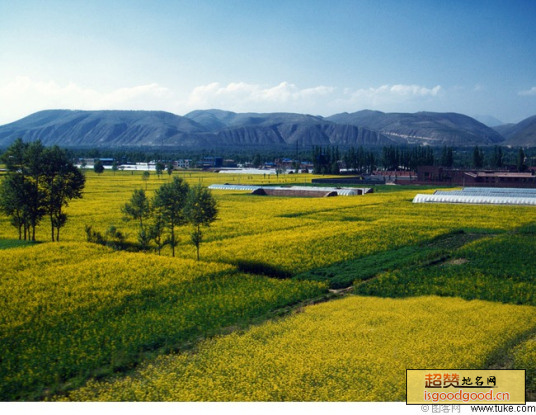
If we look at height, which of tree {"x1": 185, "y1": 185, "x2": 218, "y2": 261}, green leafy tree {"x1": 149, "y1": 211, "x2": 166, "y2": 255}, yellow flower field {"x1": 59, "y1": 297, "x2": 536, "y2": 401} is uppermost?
tree {"x1": 185, "y1": 185, "x2": 218, "y2": 261}

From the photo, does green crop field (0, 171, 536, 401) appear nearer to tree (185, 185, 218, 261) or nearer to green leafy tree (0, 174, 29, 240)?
tree (185, 185, 218, 261)

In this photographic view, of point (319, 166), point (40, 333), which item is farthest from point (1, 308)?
point (319, 166)

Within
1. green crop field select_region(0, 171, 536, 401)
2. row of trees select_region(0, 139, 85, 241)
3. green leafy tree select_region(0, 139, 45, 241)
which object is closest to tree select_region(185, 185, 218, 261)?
green crop field select_region(0, 171, 536, 401)

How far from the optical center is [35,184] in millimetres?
41500

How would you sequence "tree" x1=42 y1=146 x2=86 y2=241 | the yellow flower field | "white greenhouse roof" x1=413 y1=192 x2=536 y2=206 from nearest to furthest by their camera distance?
the yellow flower field, "tree" x1=42 y1=146 x2=86 y2=241, "white greenhouse roof" x1=413 y1=192 x2=536 y2=206

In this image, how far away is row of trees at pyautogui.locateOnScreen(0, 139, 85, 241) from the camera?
4034 centimetres

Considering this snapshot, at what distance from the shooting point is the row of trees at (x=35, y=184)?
40.3 meters

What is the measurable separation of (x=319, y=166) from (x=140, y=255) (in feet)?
352

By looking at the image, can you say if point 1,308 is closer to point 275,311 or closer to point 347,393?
point 275,311

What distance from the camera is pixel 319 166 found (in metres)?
137

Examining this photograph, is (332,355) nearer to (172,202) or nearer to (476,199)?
(172,202)

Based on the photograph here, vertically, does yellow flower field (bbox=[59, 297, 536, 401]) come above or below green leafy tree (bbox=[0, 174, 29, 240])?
below

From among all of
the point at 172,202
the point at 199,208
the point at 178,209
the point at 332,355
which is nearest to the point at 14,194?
the point at 172,202

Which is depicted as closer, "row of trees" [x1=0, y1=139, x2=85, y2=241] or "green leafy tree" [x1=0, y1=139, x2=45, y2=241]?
"green leafy tree" [x1=0, y1=139, x2=45, y2=241]
